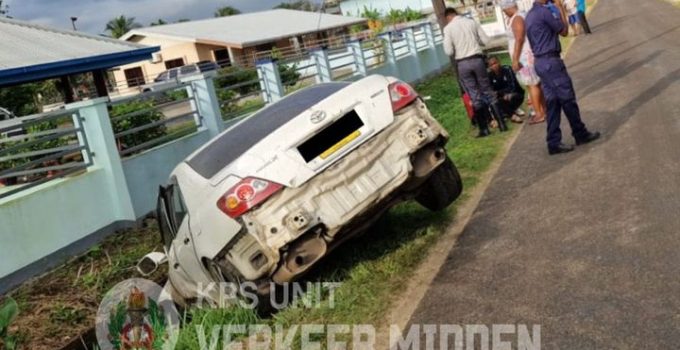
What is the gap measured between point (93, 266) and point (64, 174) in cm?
118

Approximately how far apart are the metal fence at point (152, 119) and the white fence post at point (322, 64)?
3776mm

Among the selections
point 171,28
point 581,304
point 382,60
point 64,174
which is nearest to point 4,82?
point 64,174

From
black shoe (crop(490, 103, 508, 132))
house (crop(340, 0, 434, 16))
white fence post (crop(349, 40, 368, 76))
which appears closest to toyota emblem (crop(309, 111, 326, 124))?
black shoe (crop(490, 103, 508, 132))

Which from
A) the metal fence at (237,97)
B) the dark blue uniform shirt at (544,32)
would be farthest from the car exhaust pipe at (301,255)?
the metal fence at (237,97)

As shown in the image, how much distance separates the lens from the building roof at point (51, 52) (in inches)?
461

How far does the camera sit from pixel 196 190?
17.0 feet

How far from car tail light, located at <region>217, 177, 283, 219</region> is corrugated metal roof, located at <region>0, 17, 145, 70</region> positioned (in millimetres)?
8074

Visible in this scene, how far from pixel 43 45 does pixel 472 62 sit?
861cm

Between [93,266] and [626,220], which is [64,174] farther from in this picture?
[626,220]

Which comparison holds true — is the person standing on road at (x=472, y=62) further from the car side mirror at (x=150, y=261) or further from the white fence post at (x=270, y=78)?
the car side mirror at (x=150, y=261)

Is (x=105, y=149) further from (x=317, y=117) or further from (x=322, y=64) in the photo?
(x=322, y=64)

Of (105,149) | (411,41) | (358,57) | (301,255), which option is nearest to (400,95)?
(301,255)

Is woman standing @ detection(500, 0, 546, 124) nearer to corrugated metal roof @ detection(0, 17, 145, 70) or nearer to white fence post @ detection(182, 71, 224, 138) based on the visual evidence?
white fence post @ detection(182, 71, 224, 138)

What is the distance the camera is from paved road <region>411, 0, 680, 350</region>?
3816 millimetres
